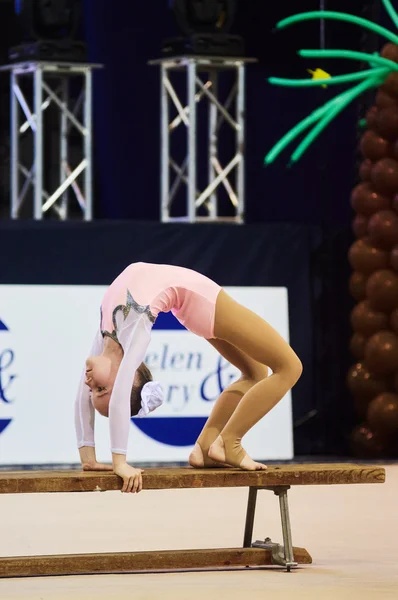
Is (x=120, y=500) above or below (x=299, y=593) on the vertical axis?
below

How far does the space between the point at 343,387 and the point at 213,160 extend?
5.91 ft

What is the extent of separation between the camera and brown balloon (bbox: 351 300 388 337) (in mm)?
8781

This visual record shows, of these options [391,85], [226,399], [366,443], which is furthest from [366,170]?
[226,399]

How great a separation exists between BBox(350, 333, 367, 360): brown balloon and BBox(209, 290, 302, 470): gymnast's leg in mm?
4200

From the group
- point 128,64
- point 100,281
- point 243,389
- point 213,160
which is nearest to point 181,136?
point 128,64

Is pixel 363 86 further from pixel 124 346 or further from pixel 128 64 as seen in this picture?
pixel 124 346

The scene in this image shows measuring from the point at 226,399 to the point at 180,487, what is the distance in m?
0.53

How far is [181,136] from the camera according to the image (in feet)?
34.2

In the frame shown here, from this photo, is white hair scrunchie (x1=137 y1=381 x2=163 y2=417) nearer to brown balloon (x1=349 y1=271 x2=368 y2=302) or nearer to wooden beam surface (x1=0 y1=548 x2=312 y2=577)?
wooden beam surface (x1=0 y1=548 x2=312 y2=577)

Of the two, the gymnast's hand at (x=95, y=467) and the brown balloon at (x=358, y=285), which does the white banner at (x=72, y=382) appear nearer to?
the brown balloon at (x=358, y=285)

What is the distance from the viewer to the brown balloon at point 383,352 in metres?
8.66

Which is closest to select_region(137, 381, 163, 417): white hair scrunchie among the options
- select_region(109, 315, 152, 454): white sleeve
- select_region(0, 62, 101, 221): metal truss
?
select_region(109, 315, 152, 454): white sleeve

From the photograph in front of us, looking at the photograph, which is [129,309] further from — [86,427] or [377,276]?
[377,276]

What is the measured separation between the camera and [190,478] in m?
4.56
